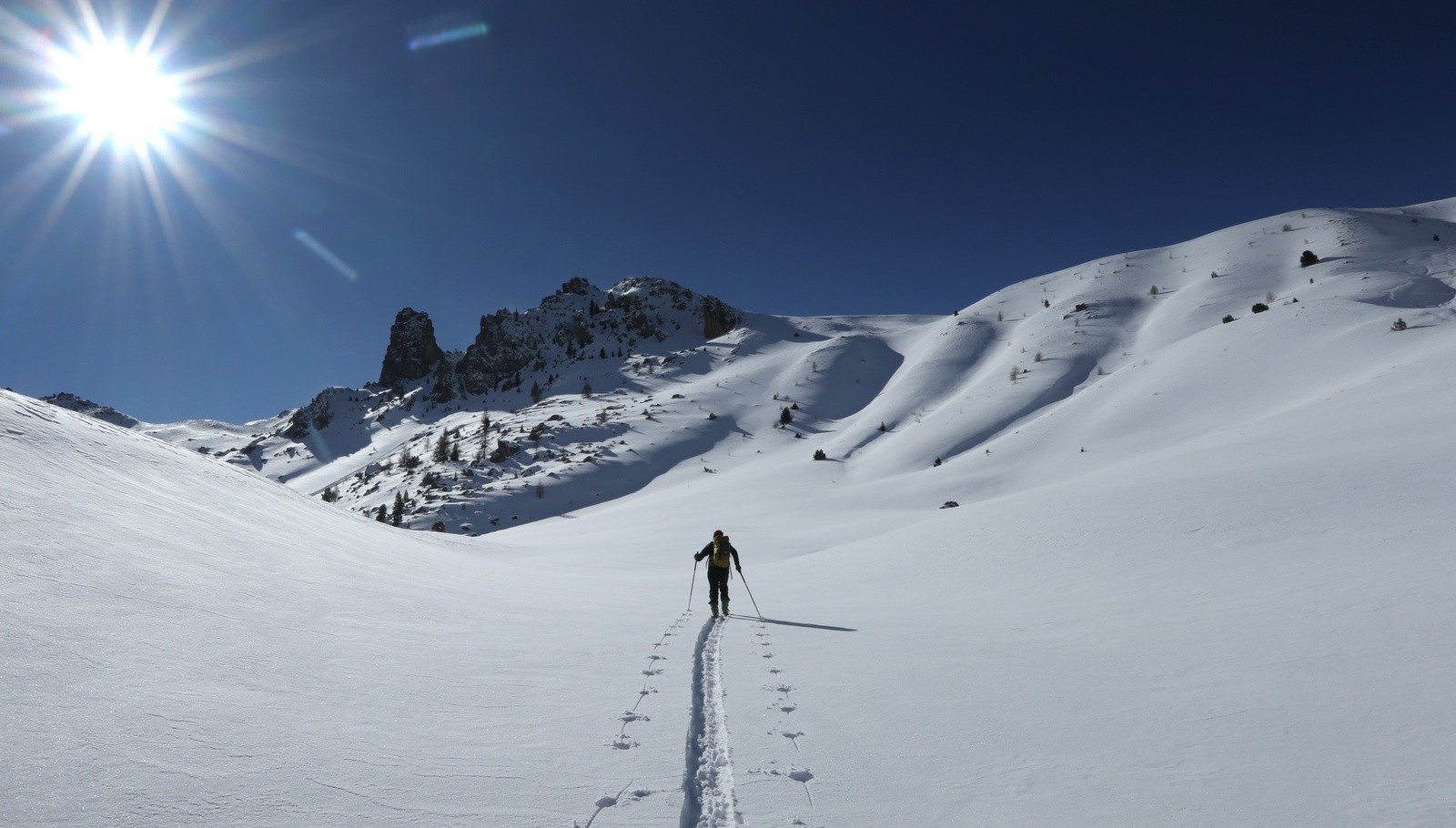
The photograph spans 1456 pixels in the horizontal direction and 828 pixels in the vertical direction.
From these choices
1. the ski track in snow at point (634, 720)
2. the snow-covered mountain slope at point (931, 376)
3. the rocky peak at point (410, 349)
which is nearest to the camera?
the ski track in snow at point (634, 720)

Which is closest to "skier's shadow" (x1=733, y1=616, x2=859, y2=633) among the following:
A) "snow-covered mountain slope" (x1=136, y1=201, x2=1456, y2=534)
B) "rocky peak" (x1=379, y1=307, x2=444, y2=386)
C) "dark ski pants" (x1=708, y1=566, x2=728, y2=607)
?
"dark ski pants" (x1=708, y1=566, x2=728, y2=607)

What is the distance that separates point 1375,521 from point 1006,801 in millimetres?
9200

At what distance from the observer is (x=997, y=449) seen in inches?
1086

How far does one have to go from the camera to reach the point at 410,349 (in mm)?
149250

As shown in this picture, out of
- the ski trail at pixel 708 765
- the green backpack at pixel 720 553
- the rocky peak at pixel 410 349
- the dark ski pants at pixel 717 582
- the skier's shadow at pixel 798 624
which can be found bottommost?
the ski trail at pixel 708 765

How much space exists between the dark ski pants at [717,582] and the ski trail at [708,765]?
12.9 feet

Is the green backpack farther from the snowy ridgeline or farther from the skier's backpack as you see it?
the snowy ridgeline

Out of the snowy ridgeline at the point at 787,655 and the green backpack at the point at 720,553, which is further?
the green backpack at the point at 720,553

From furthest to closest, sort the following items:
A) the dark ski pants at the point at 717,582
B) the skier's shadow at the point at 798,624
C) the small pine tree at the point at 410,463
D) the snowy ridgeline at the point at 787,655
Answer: the small pine tree at the point at 410,463
the dark ski pants at the point at 717,582
the skier's shadow at the point at 798,624
the snowy ridgeline at the point at 787,655

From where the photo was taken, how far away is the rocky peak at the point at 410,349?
5846 inches

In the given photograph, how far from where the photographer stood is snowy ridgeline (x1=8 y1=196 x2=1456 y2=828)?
352cm

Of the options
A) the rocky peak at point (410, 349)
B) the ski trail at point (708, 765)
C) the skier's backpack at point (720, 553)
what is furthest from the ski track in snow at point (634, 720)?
the rocky peak at point (410, 349)

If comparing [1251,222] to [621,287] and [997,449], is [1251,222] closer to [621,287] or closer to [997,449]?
[997,449]

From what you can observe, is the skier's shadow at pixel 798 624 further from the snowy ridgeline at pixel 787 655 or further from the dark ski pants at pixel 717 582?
the dark ski pants at pixel 717 582
